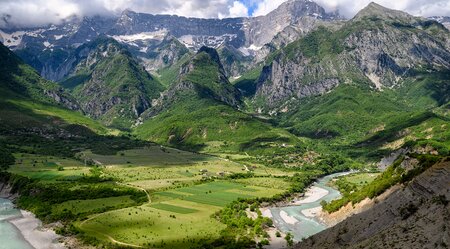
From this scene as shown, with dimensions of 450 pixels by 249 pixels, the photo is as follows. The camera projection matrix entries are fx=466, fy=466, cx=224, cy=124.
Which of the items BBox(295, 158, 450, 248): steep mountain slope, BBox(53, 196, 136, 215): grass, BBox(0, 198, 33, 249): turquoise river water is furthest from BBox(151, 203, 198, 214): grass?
BBox(295, 158, 450, 248): steep mountain slope

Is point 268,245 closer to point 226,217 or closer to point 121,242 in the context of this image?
point 226,217

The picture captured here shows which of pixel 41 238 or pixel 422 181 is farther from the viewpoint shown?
pixel 41 238

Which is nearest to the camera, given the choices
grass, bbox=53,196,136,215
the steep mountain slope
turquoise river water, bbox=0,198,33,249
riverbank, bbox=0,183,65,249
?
the steep mountain slope

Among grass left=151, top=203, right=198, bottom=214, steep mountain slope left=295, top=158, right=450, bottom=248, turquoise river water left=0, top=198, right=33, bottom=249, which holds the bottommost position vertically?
turquoise river water left=0, top=198, right=33, bottom=249

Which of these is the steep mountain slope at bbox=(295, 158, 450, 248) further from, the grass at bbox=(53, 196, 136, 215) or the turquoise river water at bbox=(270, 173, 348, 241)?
the grass at bbox=(53, 196, 136, 215)

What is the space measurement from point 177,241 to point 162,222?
65.1 ft

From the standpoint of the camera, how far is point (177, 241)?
131 meters

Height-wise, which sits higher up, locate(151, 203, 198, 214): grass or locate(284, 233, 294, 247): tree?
locate(151, 203, 198, 214): grass

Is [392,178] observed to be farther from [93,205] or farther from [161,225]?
[93,205]

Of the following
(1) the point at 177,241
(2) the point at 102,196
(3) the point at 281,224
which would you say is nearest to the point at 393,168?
(3) the point at 281,224

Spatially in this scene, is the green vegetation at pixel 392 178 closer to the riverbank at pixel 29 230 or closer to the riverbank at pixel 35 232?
the riverbank at pixel 29 230

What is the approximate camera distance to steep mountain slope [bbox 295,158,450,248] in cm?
7100

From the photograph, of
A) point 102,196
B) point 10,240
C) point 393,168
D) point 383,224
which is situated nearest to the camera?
point 383,224

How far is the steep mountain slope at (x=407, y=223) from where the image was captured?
71000 mm
